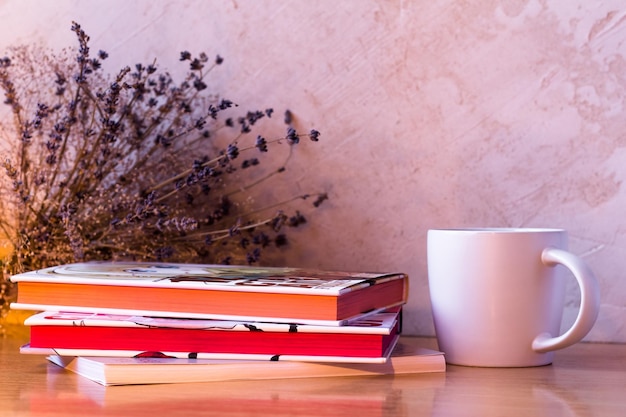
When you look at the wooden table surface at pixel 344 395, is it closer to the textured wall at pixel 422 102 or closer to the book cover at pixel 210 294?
the book cover at pixel 210 294

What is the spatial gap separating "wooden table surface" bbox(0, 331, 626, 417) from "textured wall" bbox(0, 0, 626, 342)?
255mm

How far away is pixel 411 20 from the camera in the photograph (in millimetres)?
1056

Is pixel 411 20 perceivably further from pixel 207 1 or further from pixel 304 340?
pixel 304 340

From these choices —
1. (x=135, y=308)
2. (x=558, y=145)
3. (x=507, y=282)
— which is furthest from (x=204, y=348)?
(x=558, y=145)

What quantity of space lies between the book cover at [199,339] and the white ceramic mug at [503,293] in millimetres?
96

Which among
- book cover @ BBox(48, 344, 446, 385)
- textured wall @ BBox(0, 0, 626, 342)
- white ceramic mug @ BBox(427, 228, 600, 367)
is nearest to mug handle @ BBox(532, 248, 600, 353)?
white ceramic mug @ BBox(427, 228, 600, 367)

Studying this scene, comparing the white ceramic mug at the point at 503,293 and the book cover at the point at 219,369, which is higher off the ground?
the white ceramic mug at the point at 503,293

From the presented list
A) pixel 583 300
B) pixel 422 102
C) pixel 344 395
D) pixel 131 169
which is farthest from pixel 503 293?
pixel 131 169

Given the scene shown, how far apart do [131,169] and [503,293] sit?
0.52 meters

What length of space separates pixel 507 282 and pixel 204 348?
0.31 meters

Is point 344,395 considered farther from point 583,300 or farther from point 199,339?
point 583,300

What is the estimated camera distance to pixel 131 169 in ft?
3.46

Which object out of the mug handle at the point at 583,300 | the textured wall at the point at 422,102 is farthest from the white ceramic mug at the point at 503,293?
the textured wall at the point at 422,102

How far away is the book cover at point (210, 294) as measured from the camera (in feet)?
2.43
